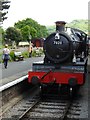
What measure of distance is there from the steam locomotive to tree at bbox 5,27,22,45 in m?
69.8

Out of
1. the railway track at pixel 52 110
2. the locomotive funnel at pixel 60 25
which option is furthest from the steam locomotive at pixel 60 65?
the railway track at pixel 52 110

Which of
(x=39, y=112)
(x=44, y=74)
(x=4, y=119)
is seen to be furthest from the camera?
(x=44, y=74)

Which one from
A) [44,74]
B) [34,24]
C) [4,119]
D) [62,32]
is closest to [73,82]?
[44,74]

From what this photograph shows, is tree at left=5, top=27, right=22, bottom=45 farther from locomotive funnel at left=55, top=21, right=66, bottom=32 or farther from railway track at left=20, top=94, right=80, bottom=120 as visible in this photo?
railway track at left=20, top=94, right=80, bottom=120

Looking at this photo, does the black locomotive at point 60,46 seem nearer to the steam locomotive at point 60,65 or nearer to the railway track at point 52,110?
the steam locomotive at point 60,65

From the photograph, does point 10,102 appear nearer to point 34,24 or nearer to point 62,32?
point 62,32

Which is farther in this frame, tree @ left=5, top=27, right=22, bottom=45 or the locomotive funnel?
tree @ left=5, top=27, right=22, bottom=45

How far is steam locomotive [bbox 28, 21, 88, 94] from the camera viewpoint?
10297mm

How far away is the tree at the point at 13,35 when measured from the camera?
80975mm

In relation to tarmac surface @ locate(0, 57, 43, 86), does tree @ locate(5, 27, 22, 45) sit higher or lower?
higher

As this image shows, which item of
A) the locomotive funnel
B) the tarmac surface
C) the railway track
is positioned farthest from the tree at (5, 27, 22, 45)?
the railway track

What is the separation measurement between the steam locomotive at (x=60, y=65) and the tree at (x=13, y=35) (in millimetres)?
69840

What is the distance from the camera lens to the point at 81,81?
1016 centimetres

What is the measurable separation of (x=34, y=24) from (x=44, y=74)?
108 m
